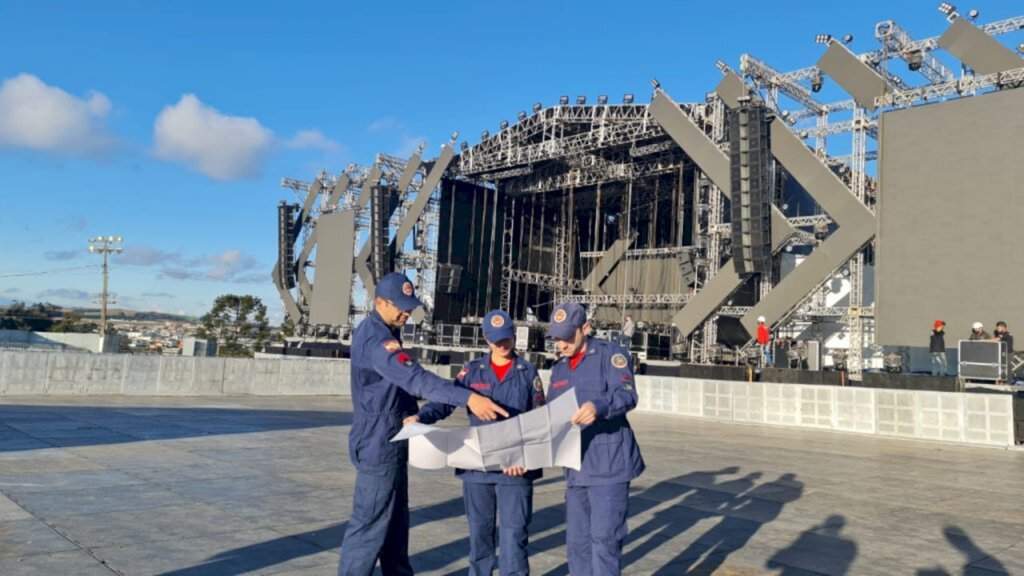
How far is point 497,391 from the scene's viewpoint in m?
3.86

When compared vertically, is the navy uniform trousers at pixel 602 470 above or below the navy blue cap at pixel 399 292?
below

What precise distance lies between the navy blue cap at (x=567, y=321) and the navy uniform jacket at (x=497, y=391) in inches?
9.9

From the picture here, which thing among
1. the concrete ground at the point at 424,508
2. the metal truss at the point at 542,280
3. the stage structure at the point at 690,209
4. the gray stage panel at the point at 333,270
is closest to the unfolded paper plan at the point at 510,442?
the concrete ground at the point at 424,508

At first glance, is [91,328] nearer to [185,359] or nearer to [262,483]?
[185,359]

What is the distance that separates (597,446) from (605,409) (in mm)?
310

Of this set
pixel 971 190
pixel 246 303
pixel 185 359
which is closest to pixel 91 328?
pixel 246 303

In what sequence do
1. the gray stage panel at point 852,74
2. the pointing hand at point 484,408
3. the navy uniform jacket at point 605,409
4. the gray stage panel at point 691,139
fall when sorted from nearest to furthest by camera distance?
the pointing hand at point 484,408
the navy uniform jacket at point 605,409
the gray stage panel at point 852,74
the gray stage panel at point 691,139

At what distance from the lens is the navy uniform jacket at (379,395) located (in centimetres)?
351

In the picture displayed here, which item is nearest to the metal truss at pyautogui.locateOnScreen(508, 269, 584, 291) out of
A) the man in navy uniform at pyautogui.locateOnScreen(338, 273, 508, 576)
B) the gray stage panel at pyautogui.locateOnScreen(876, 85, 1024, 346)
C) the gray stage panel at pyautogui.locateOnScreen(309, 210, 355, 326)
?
the gray stage panel at pyautogui.locateOnScreen(309, 210, 355, 326)

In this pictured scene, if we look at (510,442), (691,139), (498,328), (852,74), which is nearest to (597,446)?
(510,442)

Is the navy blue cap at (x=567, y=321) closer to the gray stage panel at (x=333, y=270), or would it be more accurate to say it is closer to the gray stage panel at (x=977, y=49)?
→ the gray stage panel at (x=977, y=49)

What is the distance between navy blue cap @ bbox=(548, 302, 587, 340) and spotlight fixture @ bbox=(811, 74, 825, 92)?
24.9 m

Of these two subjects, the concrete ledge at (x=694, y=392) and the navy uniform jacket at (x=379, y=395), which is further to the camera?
the concrete ledge at (x=694, y=392)

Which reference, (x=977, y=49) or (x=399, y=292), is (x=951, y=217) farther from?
(x=399, y=292)
